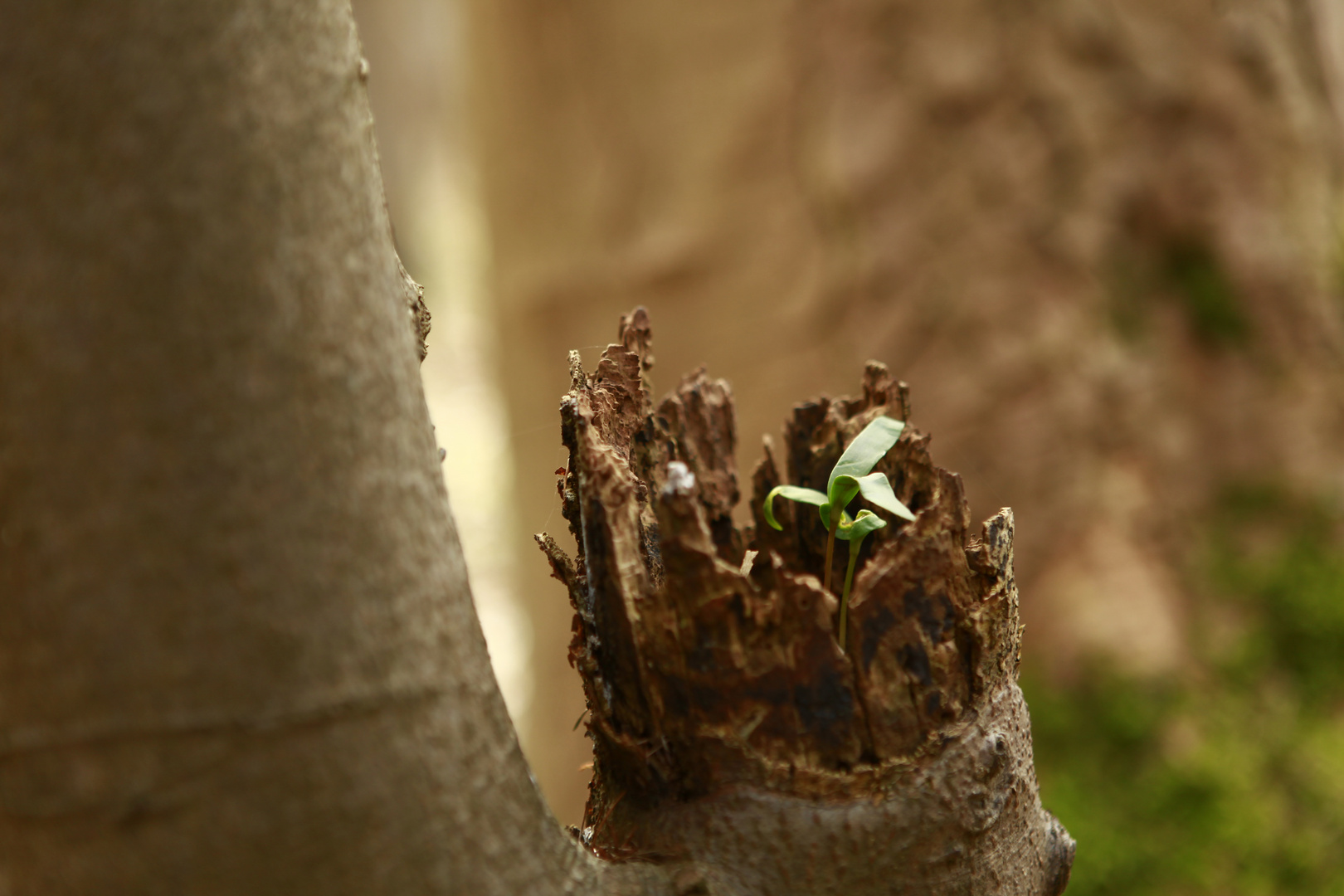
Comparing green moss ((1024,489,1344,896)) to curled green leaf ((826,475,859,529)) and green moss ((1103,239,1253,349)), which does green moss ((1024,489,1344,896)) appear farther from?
curled green leaf ((826,475,859,529))

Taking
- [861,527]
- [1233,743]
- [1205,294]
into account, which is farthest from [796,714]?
[1205,294]

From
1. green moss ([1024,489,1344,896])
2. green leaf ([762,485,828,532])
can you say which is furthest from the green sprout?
green moss ([1024,489,1344,896])

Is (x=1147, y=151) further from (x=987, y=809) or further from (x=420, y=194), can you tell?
(x=420, y=194)

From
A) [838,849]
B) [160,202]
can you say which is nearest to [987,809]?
[838,849]

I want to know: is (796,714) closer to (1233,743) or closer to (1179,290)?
(1233,743)

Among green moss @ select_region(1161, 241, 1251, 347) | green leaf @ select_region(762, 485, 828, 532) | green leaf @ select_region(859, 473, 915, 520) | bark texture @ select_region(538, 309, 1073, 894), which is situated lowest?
bark texture @ select_region(538, 309, 1073, 894)

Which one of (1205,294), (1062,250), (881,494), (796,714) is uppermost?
(1062,250)

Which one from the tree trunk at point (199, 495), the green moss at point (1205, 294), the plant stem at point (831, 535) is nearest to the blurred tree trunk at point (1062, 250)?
the green moss at point (1205, 294)
